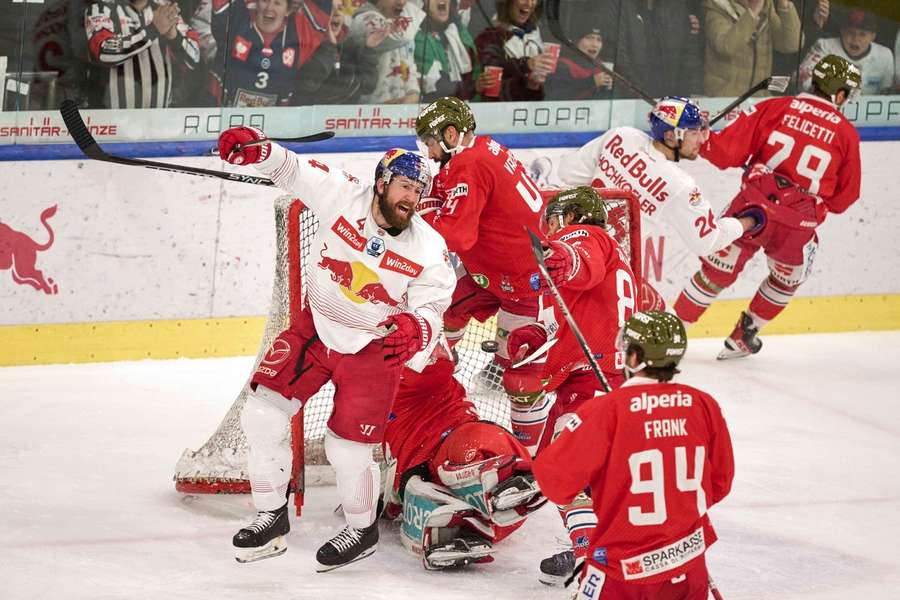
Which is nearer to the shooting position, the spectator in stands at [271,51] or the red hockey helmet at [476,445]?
the red hockey helmet at [476,445]

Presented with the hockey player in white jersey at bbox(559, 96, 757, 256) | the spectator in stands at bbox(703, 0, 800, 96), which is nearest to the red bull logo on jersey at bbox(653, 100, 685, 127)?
the hockey player in white jersey at bbox(559, 96, 757, 256)

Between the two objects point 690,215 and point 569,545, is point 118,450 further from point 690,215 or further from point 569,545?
point 690,215

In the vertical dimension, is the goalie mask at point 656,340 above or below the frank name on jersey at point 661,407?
above

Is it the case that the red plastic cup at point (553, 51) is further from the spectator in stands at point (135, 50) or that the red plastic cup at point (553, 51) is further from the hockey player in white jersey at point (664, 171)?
the spectator in stands at point (135, 50)

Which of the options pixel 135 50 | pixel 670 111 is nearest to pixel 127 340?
pixel 135 50

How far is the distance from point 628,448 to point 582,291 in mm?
1387

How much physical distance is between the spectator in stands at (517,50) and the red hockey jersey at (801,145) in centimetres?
100

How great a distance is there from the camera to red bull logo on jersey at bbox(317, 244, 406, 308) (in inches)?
171

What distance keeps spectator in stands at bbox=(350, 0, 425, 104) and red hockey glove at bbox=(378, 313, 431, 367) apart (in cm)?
305

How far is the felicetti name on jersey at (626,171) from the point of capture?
19.1 feet

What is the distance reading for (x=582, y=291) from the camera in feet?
15.5

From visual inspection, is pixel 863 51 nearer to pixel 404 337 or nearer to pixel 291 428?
pixel 291 428

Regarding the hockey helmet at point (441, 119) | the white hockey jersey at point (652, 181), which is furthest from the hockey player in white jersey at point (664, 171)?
the hockey helmet at point (441, 119)

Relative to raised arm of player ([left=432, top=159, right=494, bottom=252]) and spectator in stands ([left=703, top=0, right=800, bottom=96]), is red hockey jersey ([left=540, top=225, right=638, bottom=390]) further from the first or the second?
spectator in stands ([left=703, top=0, right=800, bottom=96])
